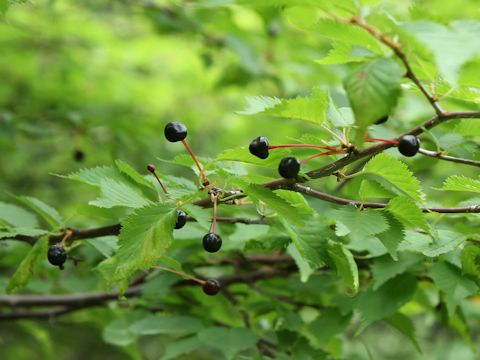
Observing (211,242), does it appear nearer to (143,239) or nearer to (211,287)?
(143,239)

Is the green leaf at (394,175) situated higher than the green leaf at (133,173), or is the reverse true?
the green leaf at (394,175)

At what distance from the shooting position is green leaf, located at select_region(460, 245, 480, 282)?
172cm

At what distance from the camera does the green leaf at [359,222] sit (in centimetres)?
142

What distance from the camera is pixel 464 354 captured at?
639 centimetres

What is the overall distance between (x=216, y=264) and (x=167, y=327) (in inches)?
17.0

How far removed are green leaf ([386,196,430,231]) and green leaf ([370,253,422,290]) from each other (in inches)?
17.2

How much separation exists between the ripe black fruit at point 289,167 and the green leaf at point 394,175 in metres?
0.19

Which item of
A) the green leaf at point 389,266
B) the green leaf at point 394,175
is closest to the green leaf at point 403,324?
the green leaf at point 389,266

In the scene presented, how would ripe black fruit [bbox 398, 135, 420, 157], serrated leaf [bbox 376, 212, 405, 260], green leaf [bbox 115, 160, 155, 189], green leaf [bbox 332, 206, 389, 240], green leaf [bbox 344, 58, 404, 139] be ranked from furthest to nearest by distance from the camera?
green leaf [bbox 115, 160, 155, 189]
serrated leaf [bbox 376, 212, 405, 260]
green leaf [bbox 332, 206, 389, 240]
ripe black fruit [bbox 398, 135, 420, 157]
green leaf [bbox 344, 58, 404, 139]

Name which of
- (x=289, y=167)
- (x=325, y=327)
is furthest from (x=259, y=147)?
(x=325, y=327)

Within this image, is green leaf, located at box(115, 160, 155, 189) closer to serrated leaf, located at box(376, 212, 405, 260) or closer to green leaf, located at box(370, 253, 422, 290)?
serrated leaf, located at box(376, 212, 405, 260)

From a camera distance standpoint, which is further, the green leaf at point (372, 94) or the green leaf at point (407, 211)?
the green leaf at point (407, 211)

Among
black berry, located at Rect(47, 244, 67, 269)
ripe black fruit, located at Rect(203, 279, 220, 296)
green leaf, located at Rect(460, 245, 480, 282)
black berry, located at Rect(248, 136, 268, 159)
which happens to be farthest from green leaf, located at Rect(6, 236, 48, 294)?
green leaf, located at Rect(460, 245, 480, 282)

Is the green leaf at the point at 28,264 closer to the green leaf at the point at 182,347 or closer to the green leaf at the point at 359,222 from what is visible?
the green leaf at the point at 182,347
